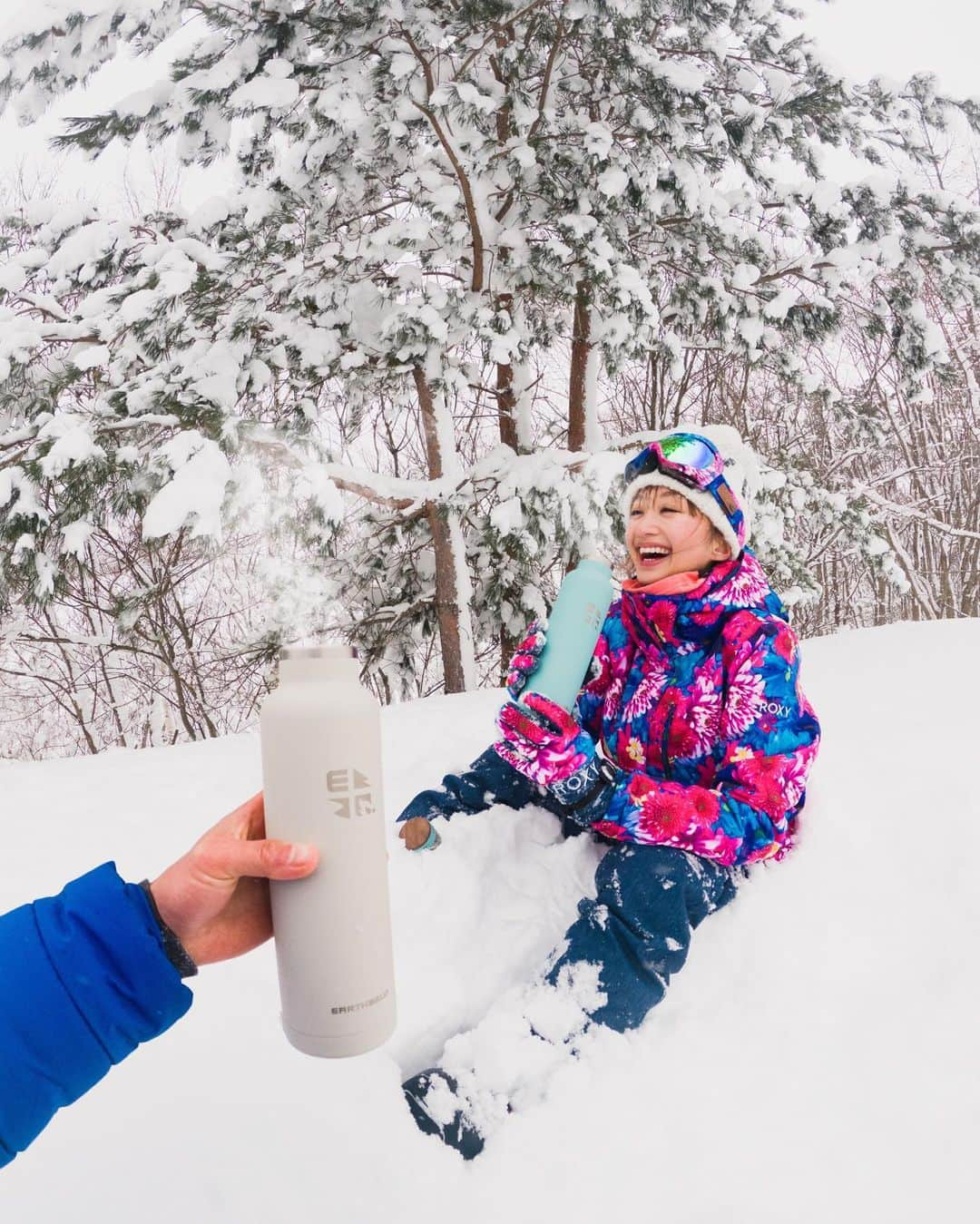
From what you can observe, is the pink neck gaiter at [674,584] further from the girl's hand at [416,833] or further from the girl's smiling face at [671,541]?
the girl's hand at [416,833]

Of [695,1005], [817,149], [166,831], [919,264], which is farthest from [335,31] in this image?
[695,1005]

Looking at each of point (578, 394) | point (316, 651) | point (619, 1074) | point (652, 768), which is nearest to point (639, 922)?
point (619, 1074)

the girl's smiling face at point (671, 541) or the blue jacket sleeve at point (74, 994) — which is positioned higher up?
the girl's smiling face at point (671, 541)

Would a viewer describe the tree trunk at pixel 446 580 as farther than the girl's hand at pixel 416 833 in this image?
Yes

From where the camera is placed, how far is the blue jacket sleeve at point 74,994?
0.92 metres

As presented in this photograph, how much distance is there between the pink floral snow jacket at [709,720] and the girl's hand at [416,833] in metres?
0.62

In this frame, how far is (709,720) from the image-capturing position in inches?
88.0

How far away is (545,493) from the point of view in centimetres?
501

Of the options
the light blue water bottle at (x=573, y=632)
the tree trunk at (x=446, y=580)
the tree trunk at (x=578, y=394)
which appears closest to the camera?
the light blue water bottle at (x=573, y=632)

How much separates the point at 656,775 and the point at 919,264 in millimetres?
5070

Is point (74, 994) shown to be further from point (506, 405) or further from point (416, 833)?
point (506, 405)

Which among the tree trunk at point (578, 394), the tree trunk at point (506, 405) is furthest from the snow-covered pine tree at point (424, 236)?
the tree trunk at point (578, 394)

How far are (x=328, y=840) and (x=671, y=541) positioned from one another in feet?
5.31

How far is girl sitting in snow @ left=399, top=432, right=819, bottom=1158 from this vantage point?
177 cm
